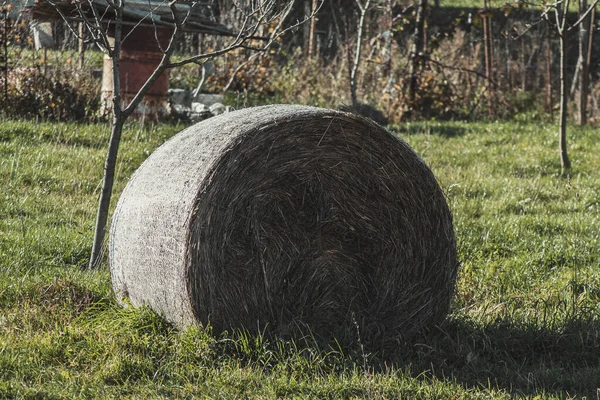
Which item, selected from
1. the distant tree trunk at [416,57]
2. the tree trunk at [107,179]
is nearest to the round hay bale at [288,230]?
the tree trunk at [107,179]

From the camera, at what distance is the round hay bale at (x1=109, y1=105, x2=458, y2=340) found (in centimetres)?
439

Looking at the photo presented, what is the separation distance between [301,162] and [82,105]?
6838 mm

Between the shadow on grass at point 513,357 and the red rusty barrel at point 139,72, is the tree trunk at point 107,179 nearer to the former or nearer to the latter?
the shadow on grass at point 513,357

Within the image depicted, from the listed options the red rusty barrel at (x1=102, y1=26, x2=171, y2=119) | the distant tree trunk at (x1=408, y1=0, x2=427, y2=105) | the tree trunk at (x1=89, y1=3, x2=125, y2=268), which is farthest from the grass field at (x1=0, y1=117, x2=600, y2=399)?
the distant tree trunk at (x1=408, y1=0, x2=427, y2=105)

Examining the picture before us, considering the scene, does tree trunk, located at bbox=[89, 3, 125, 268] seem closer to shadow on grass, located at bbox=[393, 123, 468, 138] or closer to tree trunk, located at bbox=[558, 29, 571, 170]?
tree trunk, located at bbox=[558, 29, 571, 170]

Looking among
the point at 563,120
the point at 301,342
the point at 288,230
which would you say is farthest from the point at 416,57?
the point at 301,342

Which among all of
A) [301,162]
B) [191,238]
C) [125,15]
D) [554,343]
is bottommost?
[554,343]

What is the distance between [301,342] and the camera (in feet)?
14.9

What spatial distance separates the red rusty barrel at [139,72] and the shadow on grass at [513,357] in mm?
6831

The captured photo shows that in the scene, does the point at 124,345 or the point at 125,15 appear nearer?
the point at 124,345

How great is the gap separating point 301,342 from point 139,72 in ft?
23.5

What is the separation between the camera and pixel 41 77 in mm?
10781

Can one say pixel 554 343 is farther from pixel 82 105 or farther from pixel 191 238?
pixel 82 105

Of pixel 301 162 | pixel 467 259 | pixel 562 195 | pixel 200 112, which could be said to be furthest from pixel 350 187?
pixel 200 112
